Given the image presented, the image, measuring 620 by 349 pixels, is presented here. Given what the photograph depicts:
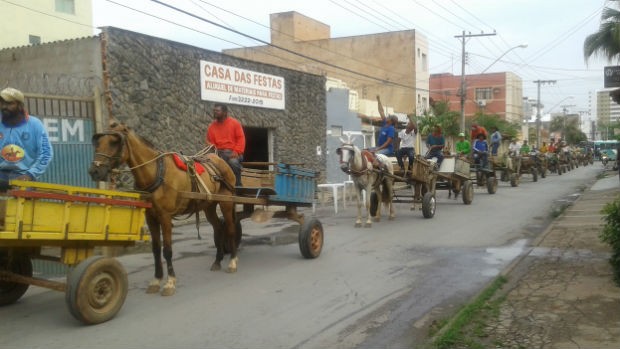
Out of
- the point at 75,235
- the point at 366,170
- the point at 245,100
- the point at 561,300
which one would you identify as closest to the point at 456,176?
the point at 366,170

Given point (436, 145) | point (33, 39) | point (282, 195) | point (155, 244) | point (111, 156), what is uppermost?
point (33, 39)

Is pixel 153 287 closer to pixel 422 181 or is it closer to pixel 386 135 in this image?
pixel 386 135

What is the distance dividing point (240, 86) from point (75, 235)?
40.0ft

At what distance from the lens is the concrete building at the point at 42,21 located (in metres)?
29.9

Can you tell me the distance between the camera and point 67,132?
37.6 ft

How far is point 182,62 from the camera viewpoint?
15250 mm

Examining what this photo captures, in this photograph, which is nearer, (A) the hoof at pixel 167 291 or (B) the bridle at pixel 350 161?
(A) the hoof at pixel 167 291

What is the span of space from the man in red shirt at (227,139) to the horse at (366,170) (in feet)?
13.7

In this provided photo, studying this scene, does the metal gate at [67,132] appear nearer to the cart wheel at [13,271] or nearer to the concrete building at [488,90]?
the cart wheel at [13,271]

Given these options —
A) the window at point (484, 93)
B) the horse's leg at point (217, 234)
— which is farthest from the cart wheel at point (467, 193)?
the window at point (484, 93)

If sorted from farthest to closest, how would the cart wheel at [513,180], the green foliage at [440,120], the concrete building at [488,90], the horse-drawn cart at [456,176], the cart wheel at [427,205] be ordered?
1. the concrete building at [488,90]
2. the green foliage at [440,120]
3. the cart wheel at [513,180]
4. the horse-drawn cart at [456,176]
5. the cart wheel at [427,205]

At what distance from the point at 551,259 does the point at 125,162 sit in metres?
6.30

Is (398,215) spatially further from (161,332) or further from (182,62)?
(161,332)

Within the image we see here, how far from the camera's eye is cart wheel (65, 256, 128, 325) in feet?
18.2
